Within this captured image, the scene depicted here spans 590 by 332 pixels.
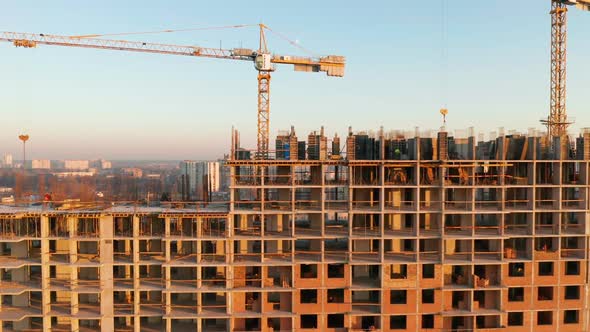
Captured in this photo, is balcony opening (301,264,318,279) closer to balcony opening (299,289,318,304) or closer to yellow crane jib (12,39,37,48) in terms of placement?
balcony opening (299,289,318,304)

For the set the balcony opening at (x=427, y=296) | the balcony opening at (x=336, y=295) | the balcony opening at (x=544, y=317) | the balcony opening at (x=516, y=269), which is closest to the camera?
the balcony opening at (x=336, y=295)

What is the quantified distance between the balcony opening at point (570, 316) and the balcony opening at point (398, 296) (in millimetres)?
11361

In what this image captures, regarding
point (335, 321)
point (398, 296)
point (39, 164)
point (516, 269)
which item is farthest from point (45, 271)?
point (39, 164)

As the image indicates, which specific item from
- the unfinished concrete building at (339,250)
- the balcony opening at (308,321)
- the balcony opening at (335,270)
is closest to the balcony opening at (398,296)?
the unfinished concrete building at (339,250)

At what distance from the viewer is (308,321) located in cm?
2877

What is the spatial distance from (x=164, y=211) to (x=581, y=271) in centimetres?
2798

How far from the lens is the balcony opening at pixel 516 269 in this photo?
94.2 ft

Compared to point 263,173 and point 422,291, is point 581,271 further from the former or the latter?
point 263,173

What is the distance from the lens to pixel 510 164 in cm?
2864

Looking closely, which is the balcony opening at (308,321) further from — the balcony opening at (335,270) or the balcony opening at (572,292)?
the balcony opening at (572,292)

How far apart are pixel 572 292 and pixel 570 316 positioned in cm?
166

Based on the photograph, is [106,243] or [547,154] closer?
[106,243]

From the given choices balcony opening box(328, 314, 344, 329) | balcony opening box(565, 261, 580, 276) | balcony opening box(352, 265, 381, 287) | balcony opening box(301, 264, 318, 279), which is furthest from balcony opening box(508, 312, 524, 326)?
balcony opening box(301, 264, 318, 279)

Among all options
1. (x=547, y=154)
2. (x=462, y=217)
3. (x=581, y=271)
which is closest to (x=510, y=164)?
(x=547, y=154)
